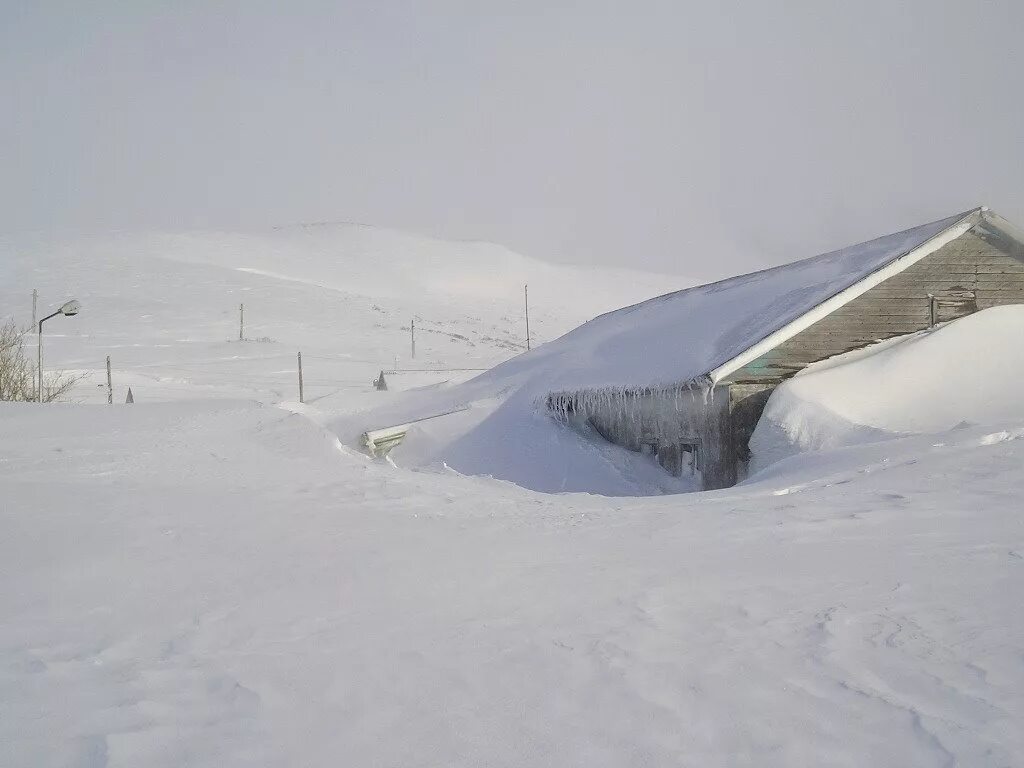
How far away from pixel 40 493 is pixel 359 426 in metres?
12.1

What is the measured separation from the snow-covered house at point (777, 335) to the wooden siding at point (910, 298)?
0.05ft

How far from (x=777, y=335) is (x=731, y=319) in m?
2.16

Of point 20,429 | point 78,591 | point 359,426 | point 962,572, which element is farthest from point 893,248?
point 78,591

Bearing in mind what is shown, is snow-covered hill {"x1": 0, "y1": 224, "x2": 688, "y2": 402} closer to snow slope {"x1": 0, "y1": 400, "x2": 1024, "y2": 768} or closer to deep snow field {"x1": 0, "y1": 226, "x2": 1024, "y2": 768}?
deep snow field {"x1": 0, "y1": 226, "x2": 1024, "y2": 768}

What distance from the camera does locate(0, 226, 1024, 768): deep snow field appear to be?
276 cm

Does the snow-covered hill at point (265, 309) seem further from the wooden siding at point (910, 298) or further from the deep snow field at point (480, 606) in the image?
the deep snow field at point (480, 606)

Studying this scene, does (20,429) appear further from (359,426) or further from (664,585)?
(359,426)

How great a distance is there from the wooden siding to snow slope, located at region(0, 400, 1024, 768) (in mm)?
6788

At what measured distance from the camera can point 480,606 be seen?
423 cm

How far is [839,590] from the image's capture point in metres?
4.21

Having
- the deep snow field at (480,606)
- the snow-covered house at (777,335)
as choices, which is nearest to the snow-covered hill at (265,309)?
the snow-covered house at (777,335)

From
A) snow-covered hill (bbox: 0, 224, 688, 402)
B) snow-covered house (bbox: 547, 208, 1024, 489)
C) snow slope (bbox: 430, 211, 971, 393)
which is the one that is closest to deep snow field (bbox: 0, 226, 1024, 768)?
snow-covered house (bbox: 547, 208, 1024, 489)

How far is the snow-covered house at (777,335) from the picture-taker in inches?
545

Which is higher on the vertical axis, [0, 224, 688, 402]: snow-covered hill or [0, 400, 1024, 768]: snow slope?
[0, 224, 688, 402]: snow-covered hill
